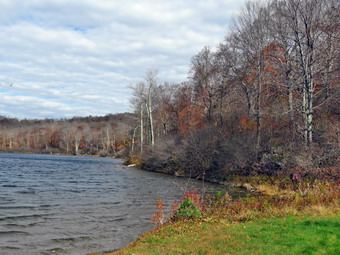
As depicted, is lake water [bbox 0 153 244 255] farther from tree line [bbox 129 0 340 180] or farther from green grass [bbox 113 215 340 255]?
tree line [bbox 129 0 340 180]

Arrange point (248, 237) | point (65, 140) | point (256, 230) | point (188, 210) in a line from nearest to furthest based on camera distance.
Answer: point (248, 237)
point (256, 230)
point (188, 210)
point (65, 140)

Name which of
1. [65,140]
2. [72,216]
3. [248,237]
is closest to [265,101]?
[72,216]

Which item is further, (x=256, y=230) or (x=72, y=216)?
(x=72, y=216)

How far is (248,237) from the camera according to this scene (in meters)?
9.43

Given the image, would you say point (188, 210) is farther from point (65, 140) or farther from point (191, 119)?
point (65, 140)

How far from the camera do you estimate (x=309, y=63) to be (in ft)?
82.9

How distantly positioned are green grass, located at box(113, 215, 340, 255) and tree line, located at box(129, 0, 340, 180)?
14.4 m

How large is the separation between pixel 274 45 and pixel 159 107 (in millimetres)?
34371

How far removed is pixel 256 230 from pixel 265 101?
2675 centimetres

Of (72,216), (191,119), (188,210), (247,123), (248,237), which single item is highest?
(191,119)

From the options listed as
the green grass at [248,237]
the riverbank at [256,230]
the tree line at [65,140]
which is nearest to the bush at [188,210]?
the riverbank at [256,230]

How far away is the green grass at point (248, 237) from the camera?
8.41 meters

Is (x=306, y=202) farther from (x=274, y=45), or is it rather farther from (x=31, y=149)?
(x=31, y=149)

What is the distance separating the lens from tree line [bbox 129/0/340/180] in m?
24.8
